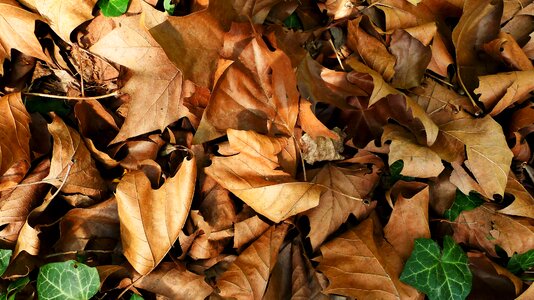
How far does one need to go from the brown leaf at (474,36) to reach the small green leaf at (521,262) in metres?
0.52

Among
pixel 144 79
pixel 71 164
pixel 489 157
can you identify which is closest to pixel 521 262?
pixel 489 157

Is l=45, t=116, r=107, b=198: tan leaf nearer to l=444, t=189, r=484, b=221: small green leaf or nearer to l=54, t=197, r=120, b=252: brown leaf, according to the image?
l=54, t=197, r=120, b=252: brown leaf

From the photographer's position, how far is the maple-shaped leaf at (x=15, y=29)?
4.58 ft

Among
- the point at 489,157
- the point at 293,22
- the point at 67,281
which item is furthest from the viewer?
the point at 293,22

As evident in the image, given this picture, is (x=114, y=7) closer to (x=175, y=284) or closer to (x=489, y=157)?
(x=175, y=284)

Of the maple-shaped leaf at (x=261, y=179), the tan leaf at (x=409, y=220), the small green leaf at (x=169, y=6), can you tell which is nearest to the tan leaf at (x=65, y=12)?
the small green leaf at (x=169, y=6)

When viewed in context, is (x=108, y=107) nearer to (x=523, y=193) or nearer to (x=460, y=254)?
(x=460, y=254)

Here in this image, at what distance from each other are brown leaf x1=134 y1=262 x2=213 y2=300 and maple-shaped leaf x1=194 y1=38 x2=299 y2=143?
0.39m

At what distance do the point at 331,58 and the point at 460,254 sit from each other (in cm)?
71

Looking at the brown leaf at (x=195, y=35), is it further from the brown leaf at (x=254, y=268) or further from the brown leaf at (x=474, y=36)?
the brown leaf at (x=474, y=36)

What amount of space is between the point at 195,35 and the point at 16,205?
0.71 metres

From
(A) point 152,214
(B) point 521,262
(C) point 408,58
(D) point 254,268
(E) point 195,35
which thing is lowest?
(B) point 521,262

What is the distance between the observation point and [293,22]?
151cm

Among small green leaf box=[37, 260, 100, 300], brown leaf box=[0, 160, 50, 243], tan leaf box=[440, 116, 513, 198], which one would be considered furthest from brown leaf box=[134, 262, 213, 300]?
tan leaf box=[440, 116, 513, 198]
